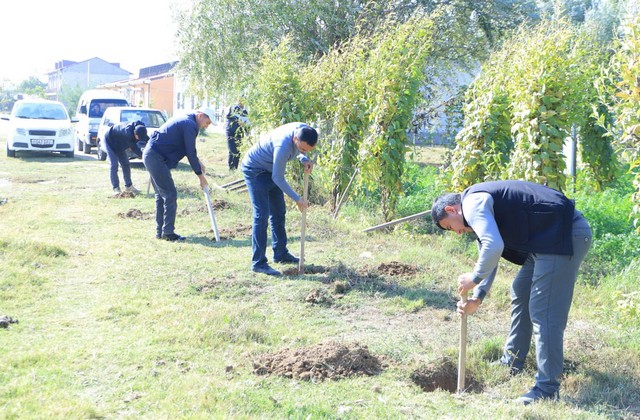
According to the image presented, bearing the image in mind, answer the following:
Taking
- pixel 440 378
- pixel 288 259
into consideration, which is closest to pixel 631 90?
pixel 440 378

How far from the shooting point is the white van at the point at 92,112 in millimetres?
24172

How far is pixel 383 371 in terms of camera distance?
5.01 m

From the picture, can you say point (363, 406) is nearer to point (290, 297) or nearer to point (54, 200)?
point (290, 297)

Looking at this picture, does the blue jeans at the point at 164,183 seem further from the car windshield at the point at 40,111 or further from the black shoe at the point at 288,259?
the car windshield at the point at 40,111

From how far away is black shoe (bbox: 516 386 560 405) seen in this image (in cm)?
441

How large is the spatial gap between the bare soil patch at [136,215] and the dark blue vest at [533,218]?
8.14m

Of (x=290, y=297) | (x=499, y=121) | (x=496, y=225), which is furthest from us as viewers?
(x=499, y=121)

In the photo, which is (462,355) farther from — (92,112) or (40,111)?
(92,112)

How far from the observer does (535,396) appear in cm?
445

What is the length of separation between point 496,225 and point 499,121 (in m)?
5.16

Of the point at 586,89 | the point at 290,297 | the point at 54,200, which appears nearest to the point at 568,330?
the point at 290,297

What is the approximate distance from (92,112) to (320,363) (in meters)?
21.3

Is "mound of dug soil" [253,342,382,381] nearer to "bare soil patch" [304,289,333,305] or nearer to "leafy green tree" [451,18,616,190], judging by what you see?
"bare soil patch" [304,289,333,305]

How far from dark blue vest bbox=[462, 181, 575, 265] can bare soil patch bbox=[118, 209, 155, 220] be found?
814cm
